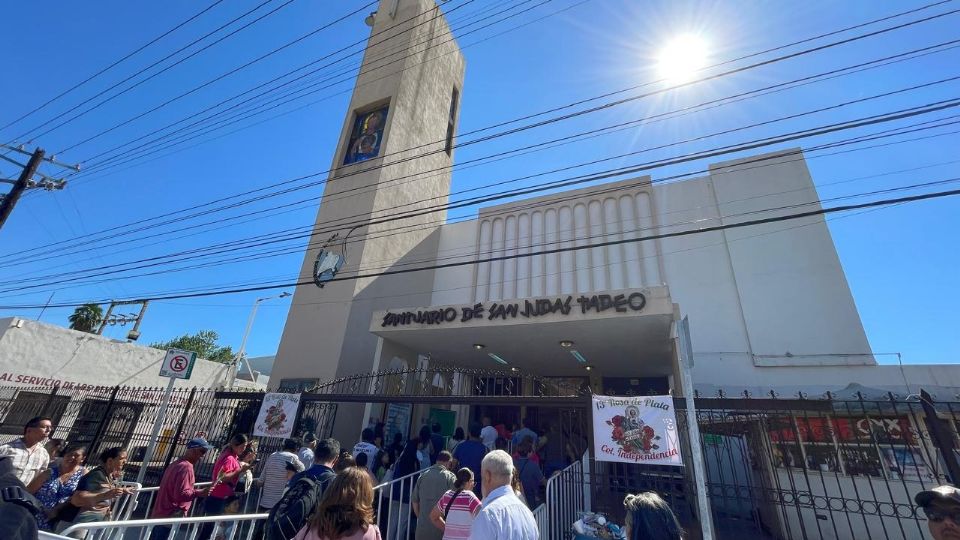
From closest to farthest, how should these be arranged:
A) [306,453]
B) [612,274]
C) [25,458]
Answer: [25,458], [306,453], [612,274]

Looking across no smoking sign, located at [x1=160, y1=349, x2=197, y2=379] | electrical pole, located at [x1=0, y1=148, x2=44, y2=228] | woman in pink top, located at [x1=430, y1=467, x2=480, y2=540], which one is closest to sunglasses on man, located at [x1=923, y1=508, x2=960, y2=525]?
woman in pink top, located at [x1=430, y1=467, x2=480, y2=540]

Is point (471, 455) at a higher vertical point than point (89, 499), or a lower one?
higher

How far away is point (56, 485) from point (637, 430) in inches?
291

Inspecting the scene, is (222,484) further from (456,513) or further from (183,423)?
(183,423)

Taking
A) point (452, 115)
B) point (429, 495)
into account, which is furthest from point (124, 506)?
point (452, 115)

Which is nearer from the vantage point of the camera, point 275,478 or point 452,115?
point 275,478

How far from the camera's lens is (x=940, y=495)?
2.56m

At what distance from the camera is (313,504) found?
3133 millimetres

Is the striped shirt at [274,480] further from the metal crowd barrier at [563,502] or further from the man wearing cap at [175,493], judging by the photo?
the metal crowd barrier at [563,502]

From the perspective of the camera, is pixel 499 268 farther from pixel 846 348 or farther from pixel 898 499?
pixel 898 499

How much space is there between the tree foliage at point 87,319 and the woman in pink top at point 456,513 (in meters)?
33.0

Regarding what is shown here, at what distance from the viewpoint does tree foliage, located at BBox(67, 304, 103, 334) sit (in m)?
26.5

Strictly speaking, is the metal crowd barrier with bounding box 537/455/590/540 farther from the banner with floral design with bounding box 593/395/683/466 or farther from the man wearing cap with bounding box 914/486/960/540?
the man wearing cap with bounding box 914/486/960/540

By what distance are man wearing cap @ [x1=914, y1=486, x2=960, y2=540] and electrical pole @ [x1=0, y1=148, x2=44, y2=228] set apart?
→ 19895 mm
